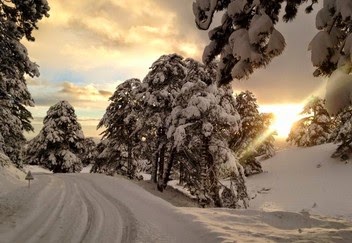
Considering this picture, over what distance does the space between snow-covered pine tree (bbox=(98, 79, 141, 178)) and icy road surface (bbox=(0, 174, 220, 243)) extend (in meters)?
18.3

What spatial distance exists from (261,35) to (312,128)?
39911 millimetres

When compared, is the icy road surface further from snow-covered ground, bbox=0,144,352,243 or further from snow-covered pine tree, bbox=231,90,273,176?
snow-covered pine tree, bbox=231,90,273,176

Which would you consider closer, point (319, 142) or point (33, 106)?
point (33, 106)

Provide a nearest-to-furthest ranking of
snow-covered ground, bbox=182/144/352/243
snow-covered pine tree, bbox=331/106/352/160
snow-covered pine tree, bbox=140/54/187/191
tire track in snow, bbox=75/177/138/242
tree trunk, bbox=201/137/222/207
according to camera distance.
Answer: tire track in snow, bbox=75/177/138/242
snow-covered ground, bbox=182/144/352/243
tree trunk, bbox=201/137/222/207
snow-covered pine tree, bbox=140/54/187/191
snow-covered pine tree, bbox=331/106/352/160

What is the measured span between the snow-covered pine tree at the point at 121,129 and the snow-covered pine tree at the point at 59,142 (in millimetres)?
6473

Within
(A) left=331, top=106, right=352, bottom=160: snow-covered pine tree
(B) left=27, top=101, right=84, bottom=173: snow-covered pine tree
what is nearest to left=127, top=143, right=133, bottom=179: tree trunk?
(B) left=27, top=101, right=84, bottom=173: snow-covered pine tree

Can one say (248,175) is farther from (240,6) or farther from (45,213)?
(240,6)

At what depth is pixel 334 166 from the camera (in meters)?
34.7

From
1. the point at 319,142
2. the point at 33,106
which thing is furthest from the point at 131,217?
the point at 319,142

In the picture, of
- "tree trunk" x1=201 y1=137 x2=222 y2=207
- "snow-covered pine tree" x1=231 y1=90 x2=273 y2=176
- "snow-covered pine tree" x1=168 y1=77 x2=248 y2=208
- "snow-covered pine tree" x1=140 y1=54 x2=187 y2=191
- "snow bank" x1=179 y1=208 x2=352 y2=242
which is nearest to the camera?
"snow bank" x1=179 y1=208 x2=352 y2=242

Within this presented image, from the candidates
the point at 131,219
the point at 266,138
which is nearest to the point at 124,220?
the point at 131,219

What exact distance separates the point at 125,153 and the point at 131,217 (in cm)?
2740

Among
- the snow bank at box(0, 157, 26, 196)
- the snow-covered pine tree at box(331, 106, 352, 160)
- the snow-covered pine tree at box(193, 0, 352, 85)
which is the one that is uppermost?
the snow-covered pine tree at box(331, 106, 352, 160)

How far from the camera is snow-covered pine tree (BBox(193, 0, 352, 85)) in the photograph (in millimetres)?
5266
